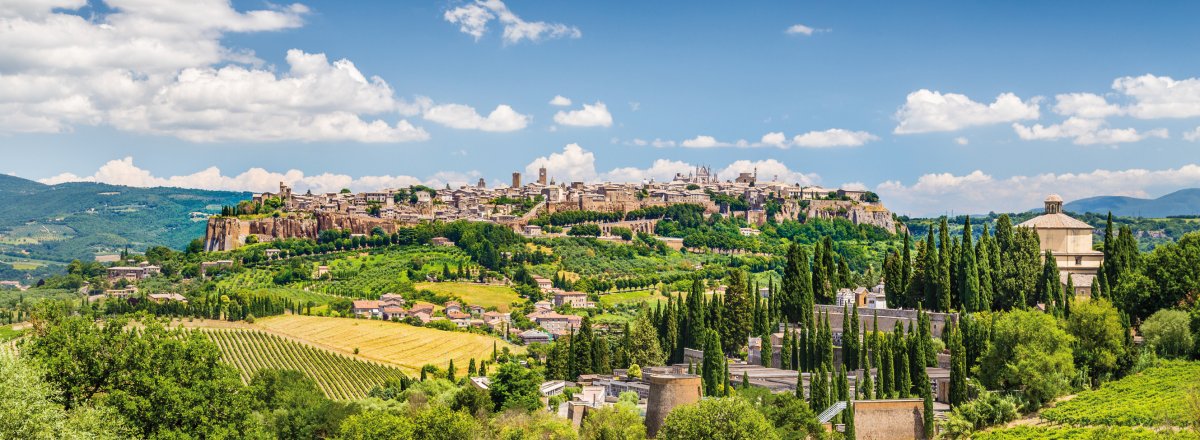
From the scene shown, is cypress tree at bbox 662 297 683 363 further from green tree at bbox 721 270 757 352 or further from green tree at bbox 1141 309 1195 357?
green tree at bbox 1141 309 1195 357

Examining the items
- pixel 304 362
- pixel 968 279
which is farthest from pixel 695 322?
pixel 304 362

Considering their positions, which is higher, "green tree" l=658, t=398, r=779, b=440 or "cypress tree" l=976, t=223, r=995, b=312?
"cypress tree" l=976, t=223, r=995, b=312

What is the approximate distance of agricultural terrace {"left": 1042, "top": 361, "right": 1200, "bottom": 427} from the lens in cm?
3294

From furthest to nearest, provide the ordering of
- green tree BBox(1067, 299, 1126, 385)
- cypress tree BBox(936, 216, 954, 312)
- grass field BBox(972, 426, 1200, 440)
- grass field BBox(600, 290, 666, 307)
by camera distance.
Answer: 1. grass field BBox(600, 290, 666, 307)
2. cypress tree BBox(936, 216, 954, 312)
3. green tree BBox(1067, 299, 1126, 385)
4. grass field BBox(972, 426, 1200, 440)

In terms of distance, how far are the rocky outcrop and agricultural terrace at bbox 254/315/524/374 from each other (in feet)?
145

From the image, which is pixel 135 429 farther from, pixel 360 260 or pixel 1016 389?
pixel 360 260

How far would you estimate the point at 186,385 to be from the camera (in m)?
29.6

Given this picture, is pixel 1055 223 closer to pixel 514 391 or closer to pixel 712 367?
pixel 712 367

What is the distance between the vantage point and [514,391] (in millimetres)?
47906

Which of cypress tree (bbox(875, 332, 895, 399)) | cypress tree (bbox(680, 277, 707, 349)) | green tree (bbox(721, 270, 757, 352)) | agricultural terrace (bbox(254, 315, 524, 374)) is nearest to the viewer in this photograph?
cypress tree (bbox(875, 332, 895, 399))

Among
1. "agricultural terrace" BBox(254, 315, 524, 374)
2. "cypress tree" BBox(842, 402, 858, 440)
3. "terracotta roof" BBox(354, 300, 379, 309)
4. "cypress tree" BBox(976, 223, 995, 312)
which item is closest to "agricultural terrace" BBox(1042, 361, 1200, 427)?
"cypress tree" BBox(842, 402, 858, 440)

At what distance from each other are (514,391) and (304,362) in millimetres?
30014

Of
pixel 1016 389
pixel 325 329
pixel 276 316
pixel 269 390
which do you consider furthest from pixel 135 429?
pixel 276 316

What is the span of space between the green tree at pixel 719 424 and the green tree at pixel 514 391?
45.6 ft
